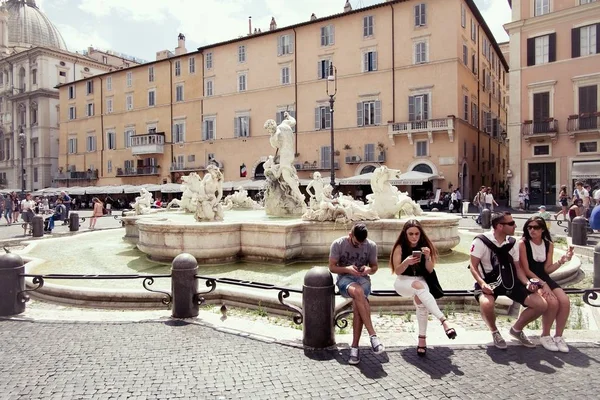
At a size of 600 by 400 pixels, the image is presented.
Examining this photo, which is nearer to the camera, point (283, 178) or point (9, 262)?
point (9, 262)

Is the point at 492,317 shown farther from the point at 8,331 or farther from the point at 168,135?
the point at 168,135

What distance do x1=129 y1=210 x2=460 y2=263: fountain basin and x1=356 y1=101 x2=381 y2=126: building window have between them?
23882mm

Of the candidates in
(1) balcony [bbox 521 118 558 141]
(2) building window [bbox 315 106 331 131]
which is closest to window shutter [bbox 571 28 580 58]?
(1) balcony [bbox 521 118 558 141]

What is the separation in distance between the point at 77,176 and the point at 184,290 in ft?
161

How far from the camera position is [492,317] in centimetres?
427

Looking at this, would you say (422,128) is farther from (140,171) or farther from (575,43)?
(140,171)

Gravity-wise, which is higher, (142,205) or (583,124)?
(583,124)

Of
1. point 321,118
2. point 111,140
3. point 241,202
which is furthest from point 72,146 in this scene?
point 241,202

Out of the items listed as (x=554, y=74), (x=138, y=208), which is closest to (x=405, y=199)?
(x=138, y=208)

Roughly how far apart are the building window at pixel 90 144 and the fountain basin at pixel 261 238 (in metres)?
44.4

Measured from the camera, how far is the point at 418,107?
30062mm

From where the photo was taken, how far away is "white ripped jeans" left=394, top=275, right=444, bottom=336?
4.09 m

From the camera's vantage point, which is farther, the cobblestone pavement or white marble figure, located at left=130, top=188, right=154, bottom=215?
white marble figure, located at left=130, top=188, right=154, bottom=215

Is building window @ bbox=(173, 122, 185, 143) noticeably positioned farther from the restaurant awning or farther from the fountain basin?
the fountain basin
